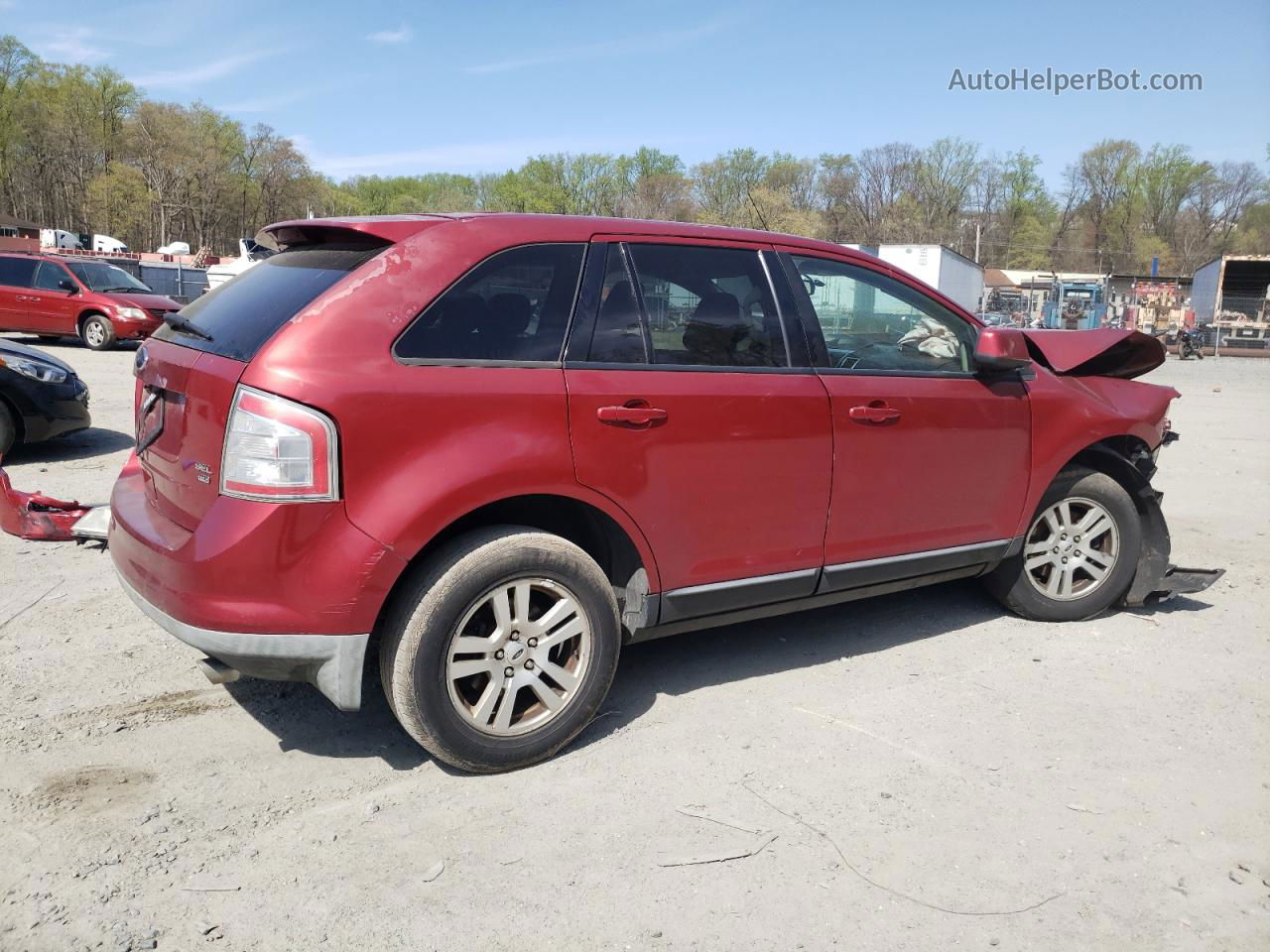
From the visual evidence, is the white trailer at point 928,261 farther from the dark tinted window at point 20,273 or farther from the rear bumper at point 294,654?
the rear bumper at point 294,654

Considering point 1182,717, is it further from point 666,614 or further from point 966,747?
point 666,614

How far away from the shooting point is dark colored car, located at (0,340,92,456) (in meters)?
7.75

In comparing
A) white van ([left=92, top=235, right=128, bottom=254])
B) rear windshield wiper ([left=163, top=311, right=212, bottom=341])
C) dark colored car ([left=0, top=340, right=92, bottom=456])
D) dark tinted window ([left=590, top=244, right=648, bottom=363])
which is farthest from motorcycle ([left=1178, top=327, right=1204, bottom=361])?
white van ([left=92, top=235, right=128, bottom=254])

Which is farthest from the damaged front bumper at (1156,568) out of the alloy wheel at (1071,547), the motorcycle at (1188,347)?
the motorcycle at (1188,347)

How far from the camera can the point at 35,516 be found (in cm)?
548

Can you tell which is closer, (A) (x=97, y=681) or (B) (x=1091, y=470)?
(A) (x=97, y=681)

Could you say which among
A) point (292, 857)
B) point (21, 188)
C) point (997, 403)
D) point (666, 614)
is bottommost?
point (292, 857)

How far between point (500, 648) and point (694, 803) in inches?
31.7

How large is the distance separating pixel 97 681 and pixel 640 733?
2.20 metres

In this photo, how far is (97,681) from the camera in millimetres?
3906

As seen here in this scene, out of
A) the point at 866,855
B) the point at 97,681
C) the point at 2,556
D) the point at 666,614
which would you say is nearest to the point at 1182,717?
the point at 866,855

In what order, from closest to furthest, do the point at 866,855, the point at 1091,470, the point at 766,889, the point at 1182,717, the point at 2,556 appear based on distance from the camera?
the point at 766,889 → the point at 866,855 → the point at 1182,717 → the point at 1091,470 → the point at 2,556

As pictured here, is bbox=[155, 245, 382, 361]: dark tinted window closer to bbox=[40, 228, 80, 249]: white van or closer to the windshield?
the windshield

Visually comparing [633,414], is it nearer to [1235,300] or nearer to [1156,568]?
[1156,568]
